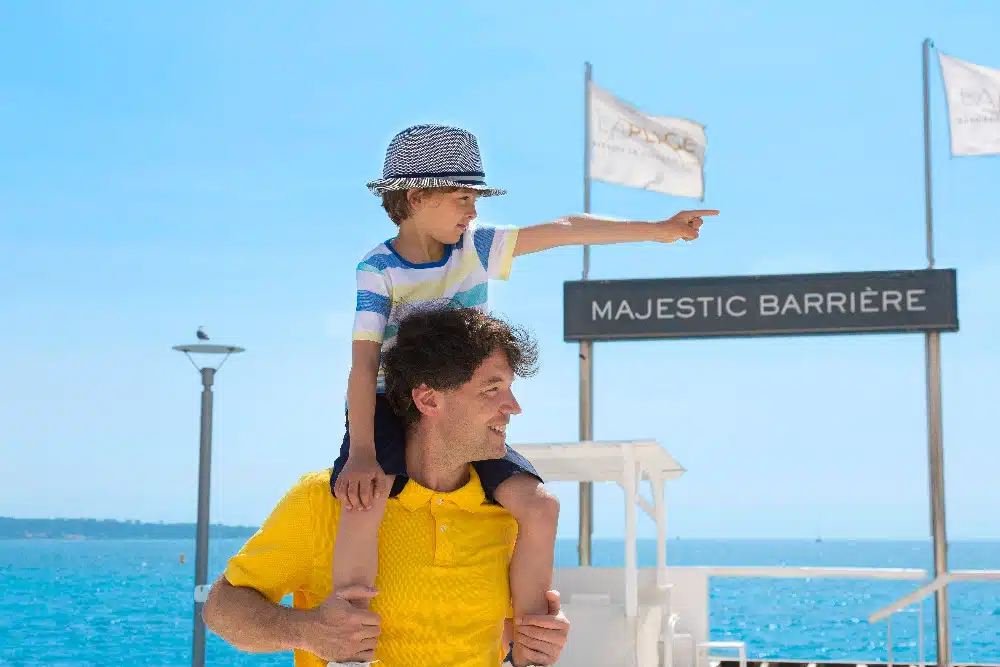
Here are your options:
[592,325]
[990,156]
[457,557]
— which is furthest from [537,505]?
[990,156]

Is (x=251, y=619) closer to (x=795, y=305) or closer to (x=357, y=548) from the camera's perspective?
(x=357, y=548)

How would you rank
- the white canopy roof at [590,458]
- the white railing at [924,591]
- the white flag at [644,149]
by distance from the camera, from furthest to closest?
the white flag at [644,149], the white railing at [924,591], the white canopy roof at [590,458]

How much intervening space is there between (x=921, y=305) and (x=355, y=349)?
29.1 ft

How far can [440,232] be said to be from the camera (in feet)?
7.94

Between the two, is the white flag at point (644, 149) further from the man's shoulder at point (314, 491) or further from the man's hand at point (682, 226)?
the man's shoulder at point (314, 491)

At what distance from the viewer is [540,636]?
2230mm

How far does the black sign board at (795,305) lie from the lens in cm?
1043

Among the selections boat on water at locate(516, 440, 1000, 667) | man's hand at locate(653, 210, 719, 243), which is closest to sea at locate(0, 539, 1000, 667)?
boat on water at locate(516, 440, 1000, 667)

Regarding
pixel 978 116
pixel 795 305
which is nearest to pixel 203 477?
pixel 795 305

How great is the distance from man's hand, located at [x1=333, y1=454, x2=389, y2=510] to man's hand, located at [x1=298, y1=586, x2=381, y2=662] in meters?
0.14

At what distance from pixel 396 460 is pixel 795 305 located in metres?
8.58

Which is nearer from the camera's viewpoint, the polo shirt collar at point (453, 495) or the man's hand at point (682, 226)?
the polo shirt collar at point (453, 495)

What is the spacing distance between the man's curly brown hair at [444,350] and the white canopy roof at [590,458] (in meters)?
6.54

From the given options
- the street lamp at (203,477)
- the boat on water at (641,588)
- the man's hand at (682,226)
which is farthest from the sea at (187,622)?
the man's hand at (682,226)
